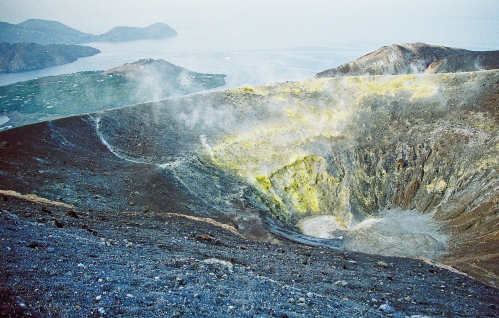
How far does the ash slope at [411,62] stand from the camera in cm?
8169

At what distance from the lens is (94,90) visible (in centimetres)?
14862

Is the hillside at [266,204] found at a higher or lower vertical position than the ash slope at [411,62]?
lower

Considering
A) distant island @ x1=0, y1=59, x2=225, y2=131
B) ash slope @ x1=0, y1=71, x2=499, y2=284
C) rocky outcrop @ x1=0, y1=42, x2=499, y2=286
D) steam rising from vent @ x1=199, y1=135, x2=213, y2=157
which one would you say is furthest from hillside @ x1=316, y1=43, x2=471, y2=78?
distant island @ x1=0, y1=59, x2=225, y2=131

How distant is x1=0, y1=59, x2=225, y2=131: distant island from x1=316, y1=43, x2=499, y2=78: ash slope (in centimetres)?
8783

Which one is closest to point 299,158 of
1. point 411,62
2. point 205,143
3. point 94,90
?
point 205,143

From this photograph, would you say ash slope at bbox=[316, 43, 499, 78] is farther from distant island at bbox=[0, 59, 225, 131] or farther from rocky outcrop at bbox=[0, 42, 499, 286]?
distant island at bbox=[0, 59, 225, 131]

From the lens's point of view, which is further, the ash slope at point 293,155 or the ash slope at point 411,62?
the ash slope at point 411,62

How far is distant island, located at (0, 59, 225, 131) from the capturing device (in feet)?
413

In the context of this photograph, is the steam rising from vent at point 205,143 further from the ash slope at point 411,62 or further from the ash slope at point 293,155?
the ash slope at point 411,62

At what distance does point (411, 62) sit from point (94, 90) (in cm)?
13210

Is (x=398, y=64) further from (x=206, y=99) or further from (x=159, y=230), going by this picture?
(x=159, y=230)

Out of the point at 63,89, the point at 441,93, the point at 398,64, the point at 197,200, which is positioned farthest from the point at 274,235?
the point at 63,89

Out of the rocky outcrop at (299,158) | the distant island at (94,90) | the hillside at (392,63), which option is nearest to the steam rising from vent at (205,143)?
the rocky outcrop at (299,158)

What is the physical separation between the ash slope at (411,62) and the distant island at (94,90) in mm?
87828
